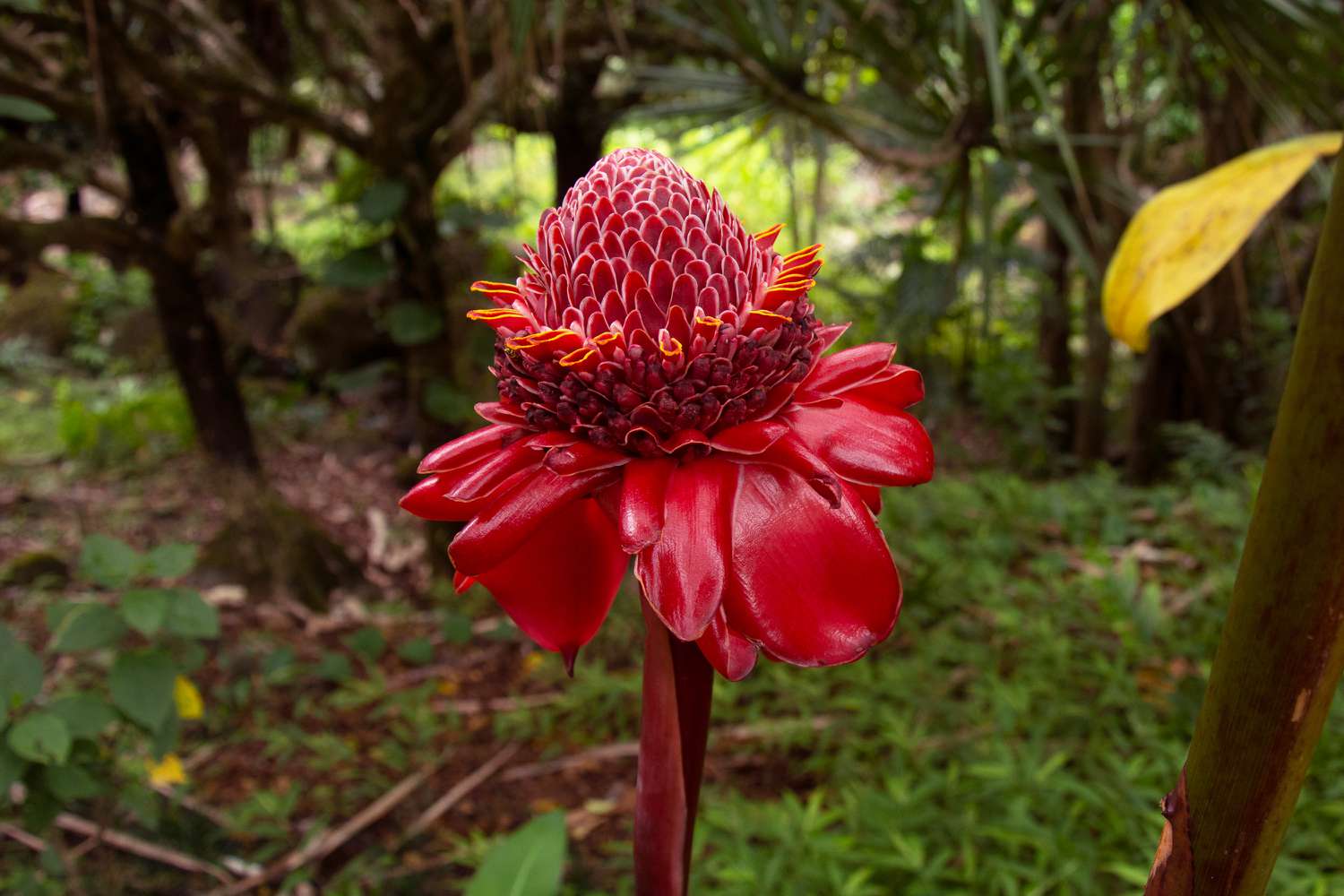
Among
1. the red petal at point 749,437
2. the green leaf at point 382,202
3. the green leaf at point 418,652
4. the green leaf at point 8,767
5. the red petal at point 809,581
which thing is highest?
the green leaf at point 382,202

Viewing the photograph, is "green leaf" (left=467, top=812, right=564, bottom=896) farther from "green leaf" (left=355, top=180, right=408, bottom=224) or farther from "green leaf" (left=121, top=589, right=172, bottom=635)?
"green leaf" (left=355, top=180, right=408, bottom=224)

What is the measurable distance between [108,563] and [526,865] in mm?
919

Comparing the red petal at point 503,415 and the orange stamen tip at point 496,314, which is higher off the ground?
the orange stamen tip at point 496,314

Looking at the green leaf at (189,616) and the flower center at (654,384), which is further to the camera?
the green leaf at (189,616)

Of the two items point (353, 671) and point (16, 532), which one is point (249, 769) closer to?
point (353, 671)

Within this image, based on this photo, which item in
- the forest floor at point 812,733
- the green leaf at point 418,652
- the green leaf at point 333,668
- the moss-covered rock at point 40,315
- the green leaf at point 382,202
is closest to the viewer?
the forest floor at point 812,733

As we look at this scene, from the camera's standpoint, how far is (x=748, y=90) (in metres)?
1.88

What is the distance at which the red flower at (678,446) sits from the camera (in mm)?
444

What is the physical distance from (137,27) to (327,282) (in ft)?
4.77

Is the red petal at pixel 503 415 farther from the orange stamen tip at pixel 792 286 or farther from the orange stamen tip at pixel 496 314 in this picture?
the orange stamen tip at pixel 792 286

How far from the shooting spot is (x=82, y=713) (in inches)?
48.6

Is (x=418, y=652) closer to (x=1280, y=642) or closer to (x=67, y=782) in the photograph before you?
(x=67, y=782)

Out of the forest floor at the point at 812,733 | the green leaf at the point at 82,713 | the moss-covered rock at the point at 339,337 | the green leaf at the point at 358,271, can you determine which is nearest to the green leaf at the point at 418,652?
the forest floor at the point at 812,733

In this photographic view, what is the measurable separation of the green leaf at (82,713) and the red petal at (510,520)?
1.06 m
